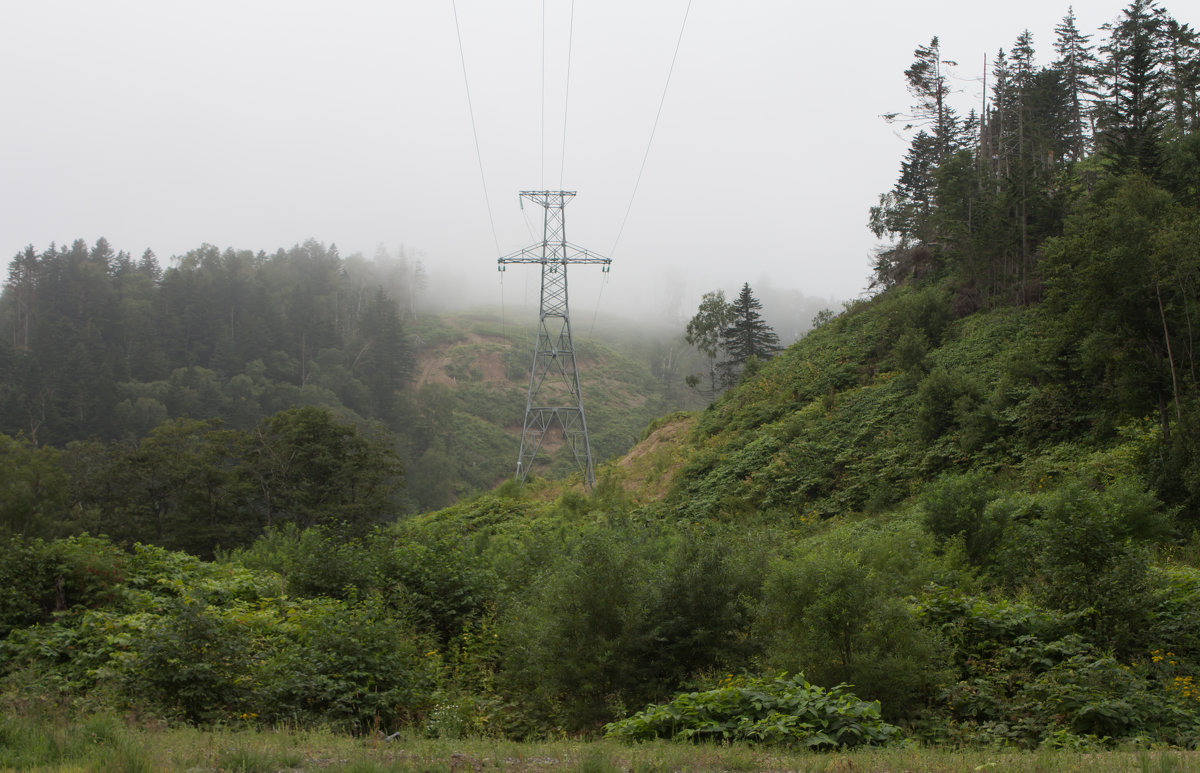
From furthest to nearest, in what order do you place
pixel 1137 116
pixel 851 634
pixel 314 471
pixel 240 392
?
1. pixel 240 392
2. pixel 314 471
3. pixel 1137 116
4. pixel 851 634

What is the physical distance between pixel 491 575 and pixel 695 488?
1207cm

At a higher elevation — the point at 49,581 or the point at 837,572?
the point at 837,572

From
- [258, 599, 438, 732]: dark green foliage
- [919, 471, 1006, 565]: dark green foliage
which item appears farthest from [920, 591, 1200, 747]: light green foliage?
[258, 599, 438, 732]: dark green foliage

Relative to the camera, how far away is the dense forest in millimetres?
9430

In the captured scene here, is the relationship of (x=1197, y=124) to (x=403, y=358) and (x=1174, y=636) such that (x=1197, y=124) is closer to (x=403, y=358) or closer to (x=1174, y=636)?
(x=1174, y=636)

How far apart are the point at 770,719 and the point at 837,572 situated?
97.8 inches

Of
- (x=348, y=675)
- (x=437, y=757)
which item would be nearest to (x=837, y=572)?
(x=437, y=757)

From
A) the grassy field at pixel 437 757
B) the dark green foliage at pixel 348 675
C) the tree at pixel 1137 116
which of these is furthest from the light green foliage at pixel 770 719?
the tree at pixel 1137 116

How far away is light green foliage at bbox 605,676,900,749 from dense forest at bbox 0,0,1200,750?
0.05 m

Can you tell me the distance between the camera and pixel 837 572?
32.2 ft

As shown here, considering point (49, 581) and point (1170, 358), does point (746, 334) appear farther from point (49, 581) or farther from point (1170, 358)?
point (49, 581)

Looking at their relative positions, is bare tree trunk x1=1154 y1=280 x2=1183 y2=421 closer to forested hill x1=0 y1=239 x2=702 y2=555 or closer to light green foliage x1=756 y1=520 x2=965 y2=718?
light green foliage x1=756 y1=520 x2=965 y2=718

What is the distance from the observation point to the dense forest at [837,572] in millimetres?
9430

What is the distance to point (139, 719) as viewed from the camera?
866 centimetres
